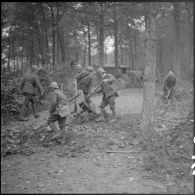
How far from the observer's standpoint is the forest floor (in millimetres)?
6156

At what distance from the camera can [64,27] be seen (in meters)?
28.1

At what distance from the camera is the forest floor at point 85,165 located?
616 centimetres

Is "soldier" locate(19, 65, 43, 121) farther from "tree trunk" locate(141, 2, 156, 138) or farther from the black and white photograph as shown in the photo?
"tree trunk" locate(141, 2, 156, 138)

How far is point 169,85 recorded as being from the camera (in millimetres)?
16328

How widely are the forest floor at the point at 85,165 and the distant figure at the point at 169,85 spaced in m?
5.71

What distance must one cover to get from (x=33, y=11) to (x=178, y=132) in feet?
74.0

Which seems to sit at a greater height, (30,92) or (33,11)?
(33,11)

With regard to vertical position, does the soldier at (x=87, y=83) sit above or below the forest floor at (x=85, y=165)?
above

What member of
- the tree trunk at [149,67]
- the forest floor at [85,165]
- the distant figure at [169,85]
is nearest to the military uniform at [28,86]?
the forest floor at [85,165]

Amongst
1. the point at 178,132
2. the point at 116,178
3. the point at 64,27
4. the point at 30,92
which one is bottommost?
the point at 116,178

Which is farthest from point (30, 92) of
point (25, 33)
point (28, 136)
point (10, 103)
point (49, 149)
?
point (25, 33)

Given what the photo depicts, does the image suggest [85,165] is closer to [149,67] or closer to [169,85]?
[149,67]

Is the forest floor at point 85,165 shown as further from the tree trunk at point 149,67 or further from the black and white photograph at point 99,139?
the tree trunk at point 149,67

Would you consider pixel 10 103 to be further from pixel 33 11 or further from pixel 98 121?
pixel 33 11
